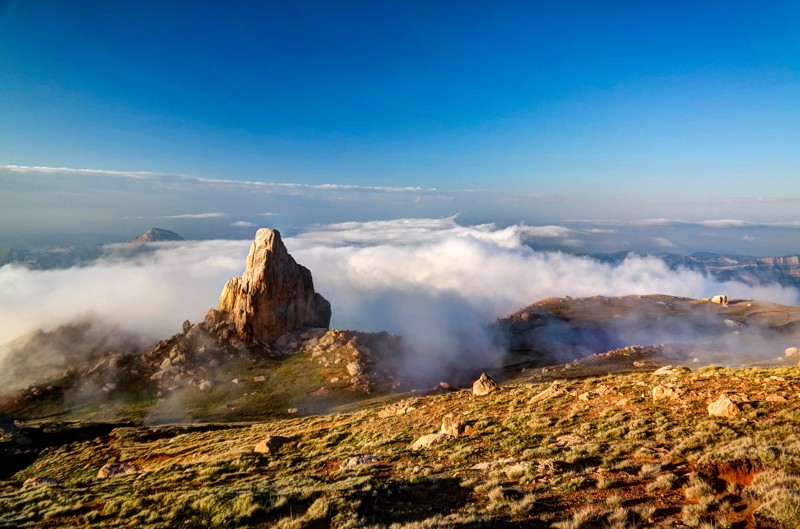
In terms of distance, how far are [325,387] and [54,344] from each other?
12647 centimetres

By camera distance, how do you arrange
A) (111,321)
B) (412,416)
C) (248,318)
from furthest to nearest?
(111,321) < (248,318) < (412,416)

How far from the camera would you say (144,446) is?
48.1 meters

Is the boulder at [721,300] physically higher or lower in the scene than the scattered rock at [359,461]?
lower

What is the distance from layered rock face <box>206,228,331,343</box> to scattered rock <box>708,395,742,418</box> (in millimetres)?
146253

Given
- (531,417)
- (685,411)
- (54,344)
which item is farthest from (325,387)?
(54,344)

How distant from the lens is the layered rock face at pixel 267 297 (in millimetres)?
146375

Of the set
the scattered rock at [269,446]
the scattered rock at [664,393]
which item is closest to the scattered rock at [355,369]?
the scattered rock at [269,446]

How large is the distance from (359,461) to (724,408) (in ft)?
71.4

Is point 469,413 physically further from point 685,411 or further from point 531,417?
point 685,411

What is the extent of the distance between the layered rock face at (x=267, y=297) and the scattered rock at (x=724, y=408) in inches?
5758

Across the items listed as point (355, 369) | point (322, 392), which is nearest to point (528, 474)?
point (322, 392)

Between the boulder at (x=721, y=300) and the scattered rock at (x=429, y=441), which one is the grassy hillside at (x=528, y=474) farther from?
the boulder at (x=721, y=300)

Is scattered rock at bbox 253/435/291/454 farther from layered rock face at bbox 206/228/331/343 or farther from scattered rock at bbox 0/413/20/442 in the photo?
layered rock face at bbox 206/228/331/343

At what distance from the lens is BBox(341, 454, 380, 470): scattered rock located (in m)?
21.8
